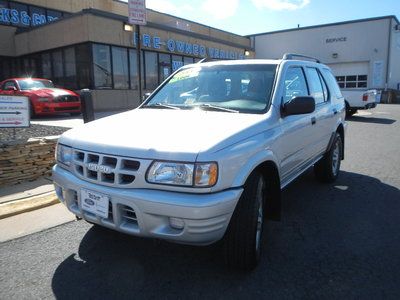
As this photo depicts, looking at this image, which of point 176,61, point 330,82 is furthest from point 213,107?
point 176,61

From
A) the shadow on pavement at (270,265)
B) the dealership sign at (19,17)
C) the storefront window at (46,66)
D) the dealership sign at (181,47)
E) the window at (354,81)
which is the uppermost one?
the dealership sign at (19,17)

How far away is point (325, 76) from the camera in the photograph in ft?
18.0

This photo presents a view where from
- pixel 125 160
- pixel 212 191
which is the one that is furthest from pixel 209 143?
pixel 125 160

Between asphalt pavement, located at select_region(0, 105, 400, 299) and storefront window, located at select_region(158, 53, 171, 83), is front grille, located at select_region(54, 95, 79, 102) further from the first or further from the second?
asphalt pavement, located at select_region(0, 105, 400, 299)

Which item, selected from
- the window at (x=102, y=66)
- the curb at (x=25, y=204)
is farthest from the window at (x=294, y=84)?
the window at (x=102, y=66)

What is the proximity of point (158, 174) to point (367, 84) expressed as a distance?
3663cm

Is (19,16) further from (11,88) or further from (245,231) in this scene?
(245,231)

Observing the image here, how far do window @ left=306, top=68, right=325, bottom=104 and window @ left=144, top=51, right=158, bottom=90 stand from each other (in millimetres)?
15467

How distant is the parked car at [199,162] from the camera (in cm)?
255

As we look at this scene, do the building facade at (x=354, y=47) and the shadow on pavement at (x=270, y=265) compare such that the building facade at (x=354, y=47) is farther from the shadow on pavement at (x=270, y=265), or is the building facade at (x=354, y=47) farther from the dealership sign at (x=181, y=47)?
the shadow on pavement at (x=270, y=265)

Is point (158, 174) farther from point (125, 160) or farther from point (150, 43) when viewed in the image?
point (150, 43)

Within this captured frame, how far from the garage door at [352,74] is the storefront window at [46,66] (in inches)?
1049

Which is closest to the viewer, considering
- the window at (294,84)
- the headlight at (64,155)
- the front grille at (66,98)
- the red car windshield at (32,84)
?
the headlight at (64,155)

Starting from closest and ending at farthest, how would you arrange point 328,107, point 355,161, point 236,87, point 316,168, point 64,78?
point 236,87 < point 328,107 < point 316,168 < point 355,161 < point 64,78
